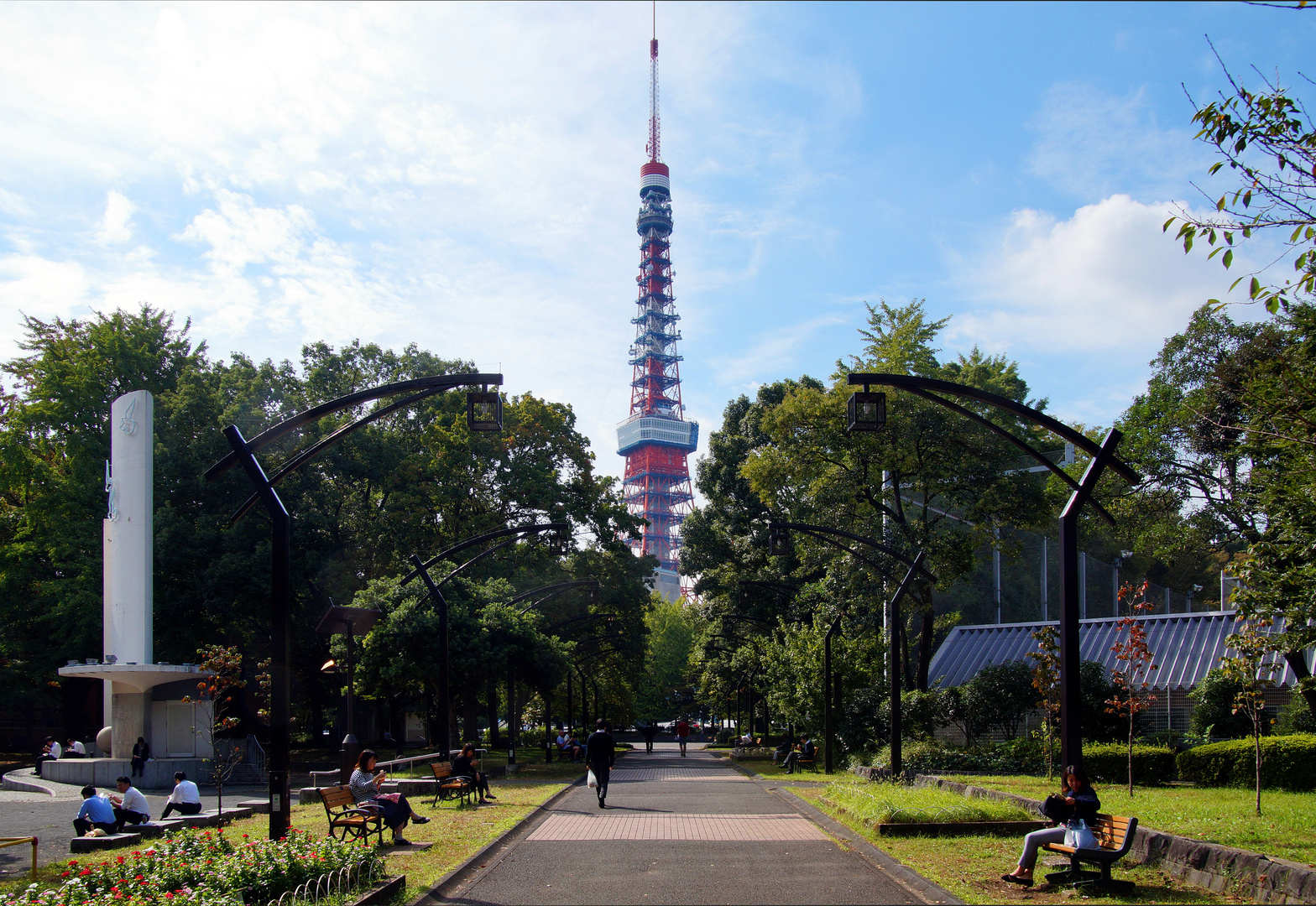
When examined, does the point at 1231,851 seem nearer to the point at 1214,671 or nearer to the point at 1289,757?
the point at 1289,757

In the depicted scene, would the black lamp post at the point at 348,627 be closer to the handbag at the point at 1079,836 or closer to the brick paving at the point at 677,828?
the brick paving at the point at 677,828

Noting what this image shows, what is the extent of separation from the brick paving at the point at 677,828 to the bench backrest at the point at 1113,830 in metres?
4.08

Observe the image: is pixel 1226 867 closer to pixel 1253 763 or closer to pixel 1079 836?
pixel 1079 836

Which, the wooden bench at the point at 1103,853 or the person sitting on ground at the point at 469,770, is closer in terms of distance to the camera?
the wooden bench at the point at 1103,853

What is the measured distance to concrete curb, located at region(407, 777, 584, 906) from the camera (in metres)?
9.27

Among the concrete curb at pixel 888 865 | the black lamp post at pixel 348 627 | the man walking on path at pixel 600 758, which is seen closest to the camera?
the concrete curb at pixel 888 865

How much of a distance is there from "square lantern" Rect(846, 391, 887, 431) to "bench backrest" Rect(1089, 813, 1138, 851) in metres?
5.09

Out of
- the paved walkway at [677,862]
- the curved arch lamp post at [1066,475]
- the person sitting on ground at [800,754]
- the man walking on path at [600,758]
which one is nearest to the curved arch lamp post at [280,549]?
the paved walkway at [677,862]

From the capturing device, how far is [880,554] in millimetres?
28344

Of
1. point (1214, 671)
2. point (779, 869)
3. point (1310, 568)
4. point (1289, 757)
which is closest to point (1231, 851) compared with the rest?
point (1310, 568)

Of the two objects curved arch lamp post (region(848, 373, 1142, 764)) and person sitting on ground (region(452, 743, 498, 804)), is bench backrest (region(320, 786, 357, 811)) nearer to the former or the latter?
person sitting on ground (region(452, 743, 498, 804))

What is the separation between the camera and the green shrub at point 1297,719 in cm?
2156

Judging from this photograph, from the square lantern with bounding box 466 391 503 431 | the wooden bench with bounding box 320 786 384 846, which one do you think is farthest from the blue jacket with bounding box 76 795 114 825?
the square lantern with bounding box 466 391 503 431

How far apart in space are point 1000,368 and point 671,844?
4152 cm
